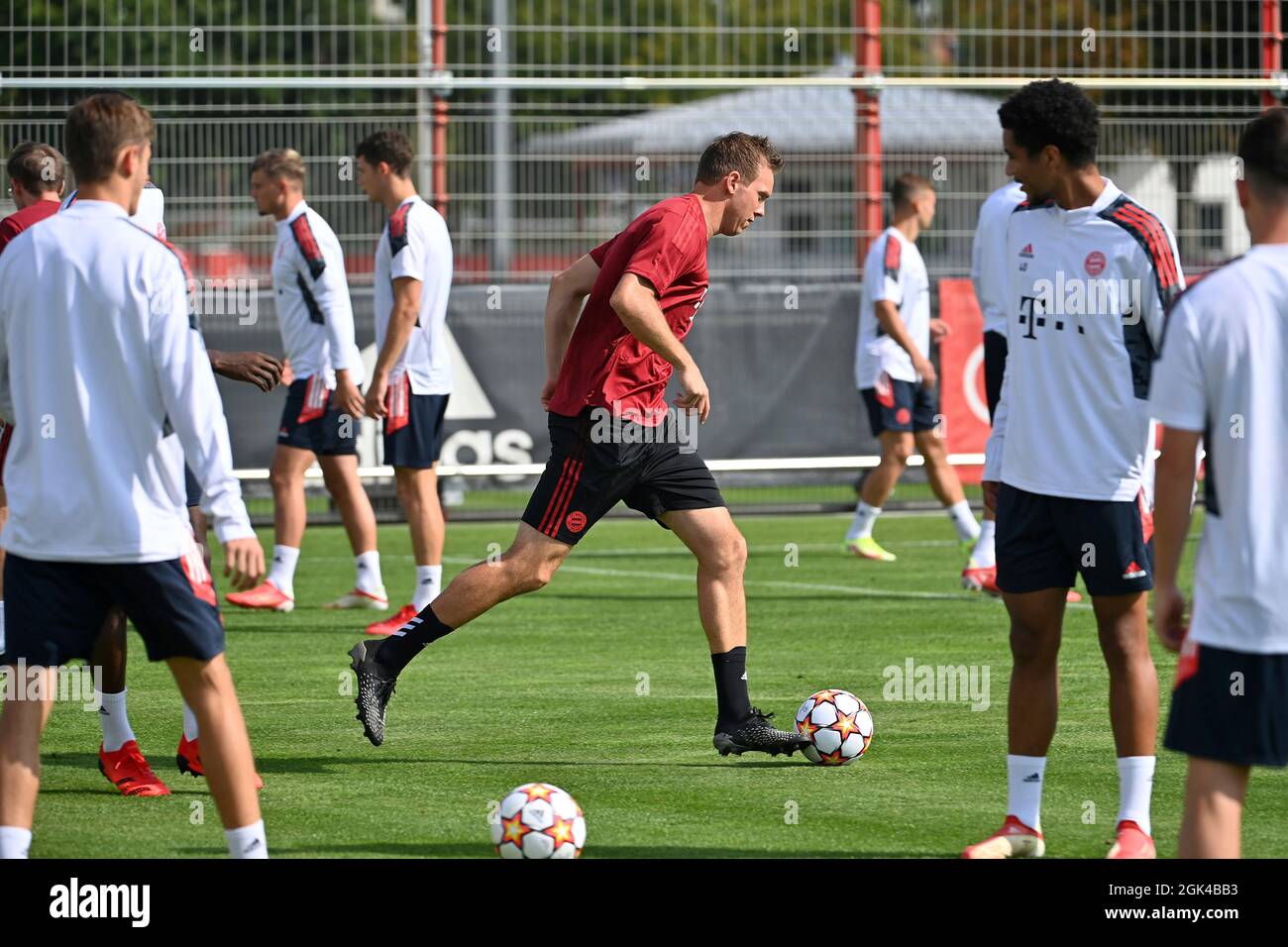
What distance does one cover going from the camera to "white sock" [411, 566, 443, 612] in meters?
10.2

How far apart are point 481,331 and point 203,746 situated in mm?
11021

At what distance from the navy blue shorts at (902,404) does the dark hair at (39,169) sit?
6773 mm

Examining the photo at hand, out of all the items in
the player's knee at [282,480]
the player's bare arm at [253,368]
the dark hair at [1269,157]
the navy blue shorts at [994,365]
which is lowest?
→ the player's knee at [282,480]

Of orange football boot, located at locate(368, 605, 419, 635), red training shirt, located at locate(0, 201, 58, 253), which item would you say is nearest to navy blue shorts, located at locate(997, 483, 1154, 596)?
red training shirt, located at locate(0, 201, 58, 253)

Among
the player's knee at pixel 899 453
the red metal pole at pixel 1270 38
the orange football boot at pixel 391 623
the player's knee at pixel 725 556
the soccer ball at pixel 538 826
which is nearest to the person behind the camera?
the soccer ball at pixel 538 826

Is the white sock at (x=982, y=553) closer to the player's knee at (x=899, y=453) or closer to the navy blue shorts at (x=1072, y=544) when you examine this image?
the player's knee at (x=899, y=453)

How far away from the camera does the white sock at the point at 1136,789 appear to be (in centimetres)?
540

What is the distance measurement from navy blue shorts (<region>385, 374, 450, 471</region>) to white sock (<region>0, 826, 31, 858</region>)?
5.70 metres

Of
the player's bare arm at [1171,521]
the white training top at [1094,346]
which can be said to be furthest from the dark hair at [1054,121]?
the player's bare arm at [1171,521]

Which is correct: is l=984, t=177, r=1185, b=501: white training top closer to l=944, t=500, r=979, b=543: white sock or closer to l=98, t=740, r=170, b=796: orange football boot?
l=98, t=740, r=170, b=796: orange football boot

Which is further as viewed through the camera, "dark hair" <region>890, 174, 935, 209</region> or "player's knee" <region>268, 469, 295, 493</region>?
"dark hair" <region>890, 174, 935, 209</region>

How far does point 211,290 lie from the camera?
598 inches
